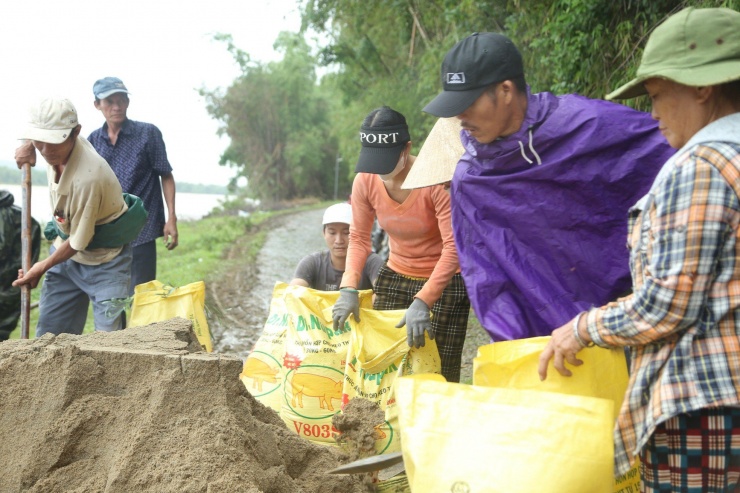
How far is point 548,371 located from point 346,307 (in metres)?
1.48

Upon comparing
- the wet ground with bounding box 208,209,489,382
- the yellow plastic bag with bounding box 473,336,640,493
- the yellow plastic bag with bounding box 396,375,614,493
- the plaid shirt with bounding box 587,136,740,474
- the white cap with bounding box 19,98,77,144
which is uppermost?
the white cap with bounding box 19,98,77,144

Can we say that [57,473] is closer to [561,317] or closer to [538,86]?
[561,317]

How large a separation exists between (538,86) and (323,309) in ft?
14.3

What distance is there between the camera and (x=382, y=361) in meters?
3.56

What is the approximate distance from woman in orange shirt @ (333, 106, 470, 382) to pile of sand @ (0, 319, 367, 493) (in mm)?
932

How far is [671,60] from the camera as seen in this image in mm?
1952

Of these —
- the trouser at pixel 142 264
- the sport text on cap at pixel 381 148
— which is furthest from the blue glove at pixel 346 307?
the trouser at pixel 142 264

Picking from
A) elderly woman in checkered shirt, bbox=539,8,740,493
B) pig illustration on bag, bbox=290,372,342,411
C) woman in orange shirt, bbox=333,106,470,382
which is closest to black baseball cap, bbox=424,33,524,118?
elderly woman in checkered shirt, bbox=539,8,740,493

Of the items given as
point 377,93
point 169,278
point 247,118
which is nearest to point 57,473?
point 169,278

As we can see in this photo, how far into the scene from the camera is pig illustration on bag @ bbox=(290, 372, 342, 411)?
3846 mm

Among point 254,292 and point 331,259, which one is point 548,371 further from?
point 254,292

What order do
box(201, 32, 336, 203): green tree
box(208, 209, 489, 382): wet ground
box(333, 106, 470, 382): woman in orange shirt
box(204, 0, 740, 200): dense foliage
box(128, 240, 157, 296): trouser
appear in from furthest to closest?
box(201, 32, 336, 203): green tree → box(208, 209, 489, 382): wet ground → box(204, 0, 740, 200): dense foliage → box(128, 240, 157, 296): trouser → box(333, 106, 470, 382): woman in orange shirt

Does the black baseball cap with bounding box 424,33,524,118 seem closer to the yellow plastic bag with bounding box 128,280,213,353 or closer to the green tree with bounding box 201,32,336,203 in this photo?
the yellow plastic bag with bounding box 128,280,213,353

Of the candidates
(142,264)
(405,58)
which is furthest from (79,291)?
(405,58)
